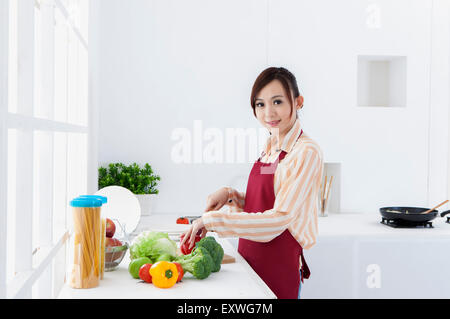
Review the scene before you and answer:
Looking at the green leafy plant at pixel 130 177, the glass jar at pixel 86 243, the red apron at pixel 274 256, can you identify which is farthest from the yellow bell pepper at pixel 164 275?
the green leafy plant at pixel 130 177

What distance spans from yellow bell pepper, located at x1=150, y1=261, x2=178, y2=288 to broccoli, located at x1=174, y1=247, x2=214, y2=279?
0.26 feet

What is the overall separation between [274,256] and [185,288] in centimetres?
41

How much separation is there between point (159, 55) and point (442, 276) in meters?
1.90

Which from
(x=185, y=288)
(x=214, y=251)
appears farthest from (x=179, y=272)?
(x=214, y=251)

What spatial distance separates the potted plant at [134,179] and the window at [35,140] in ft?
2.13

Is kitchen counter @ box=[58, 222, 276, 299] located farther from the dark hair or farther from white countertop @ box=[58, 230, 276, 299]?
the dark hair

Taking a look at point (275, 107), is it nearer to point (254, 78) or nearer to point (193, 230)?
point (193, 230)

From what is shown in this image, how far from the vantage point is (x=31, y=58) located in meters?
0.99

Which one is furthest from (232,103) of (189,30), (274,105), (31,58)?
(31,58)

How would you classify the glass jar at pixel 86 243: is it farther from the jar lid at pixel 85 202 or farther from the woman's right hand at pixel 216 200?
the woman's right hand at pixel 216 200

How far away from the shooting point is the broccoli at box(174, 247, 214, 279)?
121 cm

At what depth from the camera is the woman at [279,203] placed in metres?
1.34

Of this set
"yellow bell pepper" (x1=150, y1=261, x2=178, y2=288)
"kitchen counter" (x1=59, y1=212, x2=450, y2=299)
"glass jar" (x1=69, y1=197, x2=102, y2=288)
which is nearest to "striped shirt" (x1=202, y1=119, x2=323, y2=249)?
"yellow bell pepper" (x1=150, y1=261, x2=178, y2=288)
